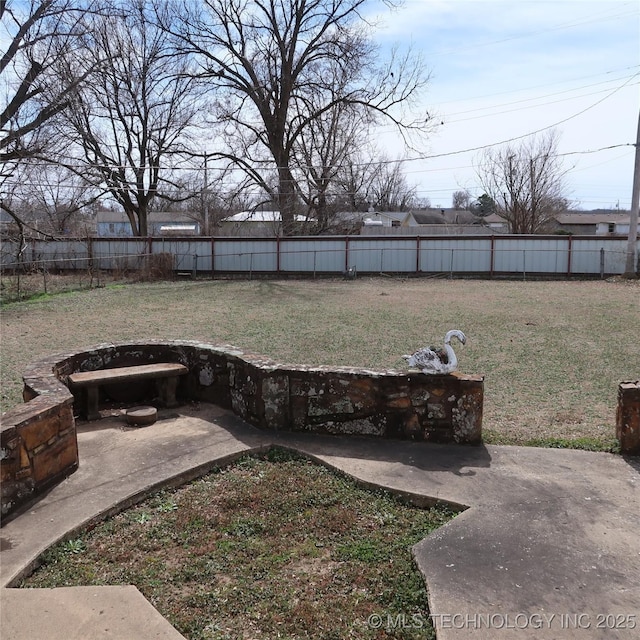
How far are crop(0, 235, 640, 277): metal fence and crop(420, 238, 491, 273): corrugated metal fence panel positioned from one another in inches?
1.4

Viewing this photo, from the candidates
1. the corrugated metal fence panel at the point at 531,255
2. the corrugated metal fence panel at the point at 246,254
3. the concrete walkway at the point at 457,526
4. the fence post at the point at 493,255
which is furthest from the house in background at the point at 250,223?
the concrete walkway at the point at 457,526

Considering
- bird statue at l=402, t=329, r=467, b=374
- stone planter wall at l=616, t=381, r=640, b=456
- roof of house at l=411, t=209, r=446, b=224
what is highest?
roof of house at l=411, t=209, r=446, b=224

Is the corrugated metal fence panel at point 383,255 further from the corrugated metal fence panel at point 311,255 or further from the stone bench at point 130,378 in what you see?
the stone bench at point 130,378

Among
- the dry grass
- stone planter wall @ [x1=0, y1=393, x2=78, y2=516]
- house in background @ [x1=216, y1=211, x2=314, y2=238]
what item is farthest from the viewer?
house in background @ [x1=216, y1=211, x2=314, y2=238]

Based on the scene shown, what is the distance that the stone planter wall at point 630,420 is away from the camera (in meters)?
4.30

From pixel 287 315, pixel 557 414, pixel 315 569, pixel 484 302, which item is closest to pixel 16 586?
pixel 315 569

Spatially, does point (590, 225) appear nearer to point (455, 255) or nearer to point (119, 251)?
point (455, 255)

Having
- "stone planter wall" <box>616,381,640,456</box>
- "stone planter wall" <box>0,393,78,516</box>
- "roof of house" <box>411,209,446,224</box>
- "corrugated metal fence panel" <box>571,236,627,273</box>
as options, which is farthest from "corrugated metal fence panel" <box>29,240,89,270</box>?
"roof of house" <box>411,209,446,224</box>

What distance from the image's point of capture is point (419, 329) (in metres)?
10.4

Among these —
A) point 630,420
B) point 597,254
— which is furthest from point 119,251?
point 630,420

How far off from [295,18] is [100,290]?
18241 mm

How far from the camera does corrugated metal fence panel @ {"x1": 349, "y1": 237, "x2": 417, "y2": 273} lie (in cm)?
2181

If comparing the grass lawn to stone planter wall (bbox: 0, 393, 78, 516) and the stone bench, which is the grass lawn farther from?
the stone bench

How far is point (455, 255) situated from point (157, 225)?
1277 inches
